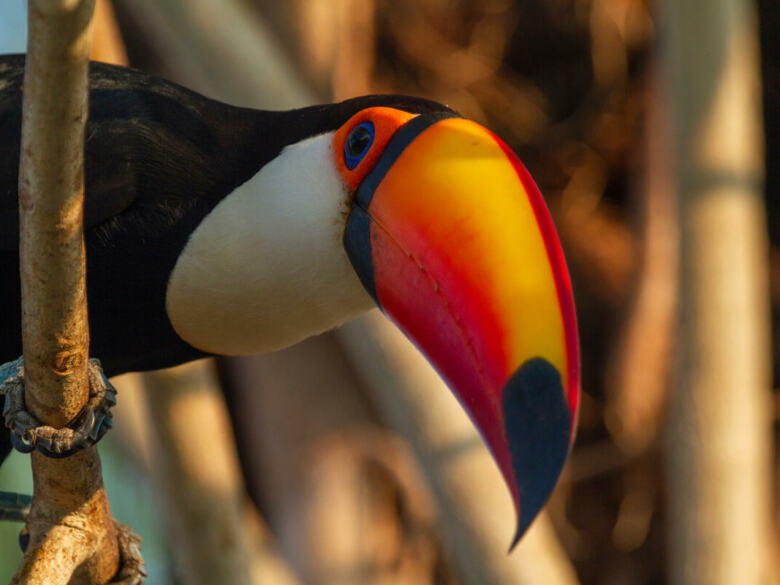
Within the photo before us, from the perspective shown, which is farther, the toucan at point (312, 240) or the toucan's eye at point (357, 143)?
the toucan's eye at point (357, 143)

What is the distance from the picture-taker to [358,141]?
249 cm

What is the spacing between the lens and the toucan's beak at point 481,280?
1964 mm

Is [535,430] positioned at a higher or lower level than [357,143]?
lower

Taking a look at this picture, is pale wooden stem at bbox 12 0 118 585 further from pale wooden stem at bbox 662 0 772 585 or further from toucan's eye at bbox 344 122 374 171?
pale wooden stem at bbox 662 0 772 585

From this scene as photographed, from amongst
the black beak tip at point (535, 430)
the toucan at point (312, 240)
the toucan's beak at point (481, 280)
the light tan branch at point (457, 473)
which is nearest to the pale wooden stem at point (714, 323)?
the light tan branch at point (457, 473)

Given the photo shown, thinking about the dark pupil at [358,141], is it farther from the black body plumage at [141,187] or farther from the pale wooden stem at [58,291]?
the pale wooden stem at [58,291]

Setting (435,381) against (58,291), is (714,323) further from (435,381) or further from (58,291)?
(58,291)

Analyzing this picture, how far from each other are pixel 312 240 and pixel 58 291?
0.64 meters

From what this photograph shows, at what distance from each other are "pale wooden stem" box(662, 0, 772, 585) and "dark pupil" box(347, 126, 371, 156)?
144 cm

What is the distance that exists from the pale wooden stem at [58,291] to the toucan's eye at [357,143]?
65 cm

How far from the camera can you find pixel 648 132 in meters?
5.27

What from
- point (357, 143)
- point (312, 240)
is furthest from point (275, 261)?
point (357, 143)

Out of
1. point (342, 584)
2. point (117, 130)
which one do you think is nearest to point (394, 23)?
point (342, 584)

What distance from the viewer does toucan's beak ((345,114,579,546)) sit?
6.44ft
